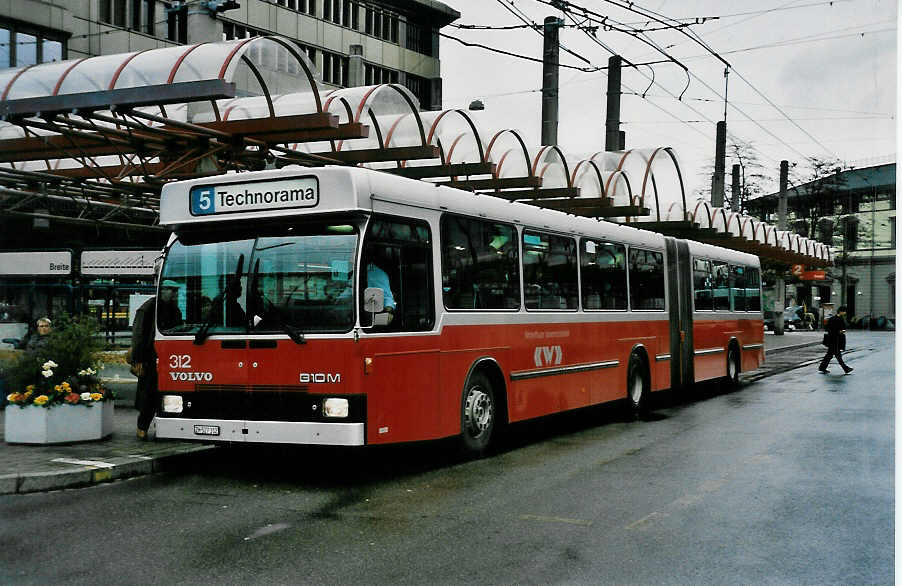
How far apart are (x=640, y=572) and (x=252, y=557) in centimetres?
243

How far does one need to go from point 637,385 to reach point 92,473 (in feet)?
29.7

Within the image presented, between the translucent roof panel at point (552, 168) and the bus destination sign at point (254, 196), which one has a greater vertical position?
the translucent roof panel at point (552, 168)

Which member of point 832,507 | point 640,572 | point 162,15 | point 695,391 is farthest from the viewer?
point 162,15

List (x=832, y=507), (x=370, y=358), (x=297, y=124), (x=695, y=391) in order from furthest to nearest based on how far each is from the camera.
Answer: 1. (x=695, y=391)
2. (x=297, y=124)
3. (x=370, y=358)
4. (x=832, y=507)

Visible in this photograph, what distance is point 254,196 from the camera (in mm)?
9281

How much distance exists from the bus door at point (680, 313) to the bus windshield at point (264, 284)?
962cm

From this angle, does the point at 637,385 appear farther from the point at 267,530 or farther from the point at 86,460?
the point at 267,530

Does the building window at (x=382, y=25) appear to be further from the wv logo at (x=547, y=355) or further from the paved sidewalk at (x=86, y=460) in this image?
the paved sidewalk at (x=86, y=460)

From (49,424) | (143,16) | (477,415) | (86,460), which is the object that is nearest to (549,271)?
(477,415)

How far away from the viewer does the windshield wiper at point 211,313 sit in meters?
9.24

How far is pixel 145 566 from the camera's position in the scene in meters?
6.08

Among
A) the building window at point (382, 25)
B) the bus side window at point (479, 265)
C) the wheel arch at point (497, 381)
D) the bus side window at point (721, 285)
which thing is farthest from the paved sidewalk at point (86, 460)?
the building window at point (382, 25)

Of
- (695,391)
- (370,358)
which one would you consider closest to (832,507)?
(370,358)

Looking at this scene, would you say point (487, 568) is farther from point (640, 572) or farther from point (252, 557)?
point (252, 557)
